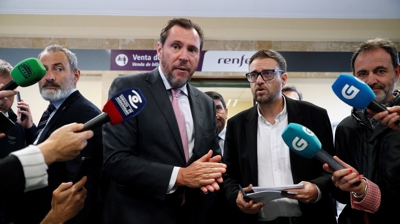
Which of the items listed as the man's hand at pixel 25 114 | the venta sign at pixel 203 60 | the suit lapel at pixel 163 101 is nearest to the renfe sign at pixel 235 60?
the venta sign at pixel 203 60

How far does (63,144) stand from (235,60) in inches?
258

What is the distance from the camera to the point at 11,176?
1.30m

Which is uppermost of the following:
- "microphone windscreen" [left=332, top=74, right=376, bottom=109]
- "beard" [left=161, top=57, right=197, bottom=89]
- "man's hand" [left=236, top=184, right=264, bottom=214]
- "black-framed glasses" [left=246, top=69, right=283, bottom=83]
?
"black-framed glasses" [left=246, top=69, right=283, bottom=83]

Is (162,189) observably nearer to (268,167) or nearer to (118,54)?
(268,167)

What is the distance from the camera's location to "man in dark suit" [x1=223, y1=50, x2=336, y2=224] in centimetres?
231

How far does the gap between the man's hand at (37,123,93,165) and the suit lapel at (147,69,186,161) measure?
0.58 metres

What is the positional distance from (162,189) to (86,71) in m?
6.37

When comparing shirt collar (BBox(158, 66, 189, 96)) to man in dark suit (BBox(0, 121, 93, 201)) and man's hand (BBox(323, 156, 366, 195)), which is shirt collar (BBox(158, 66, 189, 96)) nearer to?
man in dark suit (BBox(0, 121, 93, 201))

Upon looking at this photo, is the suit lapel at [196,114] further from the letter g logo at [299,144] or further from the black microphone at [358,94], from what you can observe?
the black microphone at [358,94]

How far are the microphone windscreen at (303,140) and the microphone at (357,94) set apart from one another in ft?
0.81

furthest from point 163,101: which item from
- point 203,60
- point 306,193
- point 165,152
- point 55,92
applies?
point 203,60

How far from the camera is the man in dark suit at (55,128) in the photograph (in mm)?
2188

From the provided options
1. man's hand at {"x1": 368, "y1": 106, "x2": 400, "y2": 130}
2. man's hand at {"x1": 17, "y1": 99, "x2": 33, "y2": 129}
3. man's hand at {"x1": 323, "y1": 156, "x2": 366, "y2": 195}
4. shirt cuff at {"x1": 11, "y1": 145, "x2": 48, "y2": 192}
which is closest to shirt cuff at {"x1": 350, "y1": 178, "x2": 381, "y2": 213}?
man's hand at {"x1": 323, "y1": 156, "x2": 366, "y2": 195}

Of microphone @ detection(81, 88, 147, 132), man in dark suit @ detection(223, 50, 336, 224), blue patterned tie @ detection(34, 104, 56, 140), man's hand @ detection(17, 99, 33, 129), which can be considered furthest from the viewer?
man's hand @ detection(17, 99, 33, 129)
